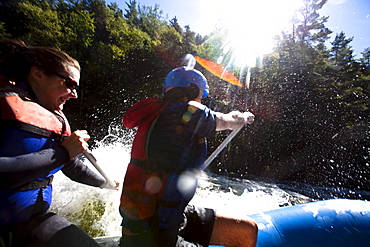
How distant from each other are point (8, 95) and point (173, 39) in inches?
1039

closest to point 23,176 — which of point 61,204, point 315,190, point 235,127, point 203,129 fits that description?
point 203,129

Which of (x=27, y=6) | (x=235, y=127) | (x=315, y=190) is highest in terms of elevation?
(x=27, y=6)

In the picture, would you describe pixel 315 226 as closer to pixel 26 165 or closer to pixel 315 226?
pixel 315 226

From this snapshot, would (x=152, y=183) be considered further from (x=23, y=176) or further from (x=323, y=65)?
(x=323, y=65)

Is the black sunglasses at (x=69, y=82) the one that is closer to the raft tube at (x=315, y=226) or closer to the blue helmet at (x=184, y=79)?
the blue helmet at (x=184, y=79)

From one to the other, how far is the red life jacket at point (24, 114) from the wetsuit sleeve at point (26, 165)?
0.14 meters

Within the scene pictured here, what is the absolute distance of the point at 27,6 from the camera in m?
22.2

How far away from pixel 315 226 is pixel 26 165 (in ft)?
9.39

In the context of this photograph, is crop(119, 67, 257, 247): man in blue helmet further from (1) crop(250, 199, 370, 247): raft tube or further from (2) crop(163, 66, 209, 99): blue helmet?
(1) crop(250, 199, 370, 247): raft tube

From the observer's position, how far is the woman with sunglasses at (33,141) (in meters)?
0.99

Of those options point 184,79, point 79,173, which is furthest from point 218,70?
point 79,173

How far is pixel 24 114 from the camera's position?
1.05 meters

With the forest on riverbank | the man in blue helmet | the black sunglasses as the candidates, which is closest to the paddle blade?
the forest on riverbank

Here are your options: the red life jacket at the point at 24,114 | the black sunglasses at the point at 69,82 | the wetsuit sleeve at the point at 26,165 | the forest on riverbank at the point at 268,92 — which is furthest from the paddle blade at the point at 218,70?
the wetsuit sleeve at the point at 26,165
